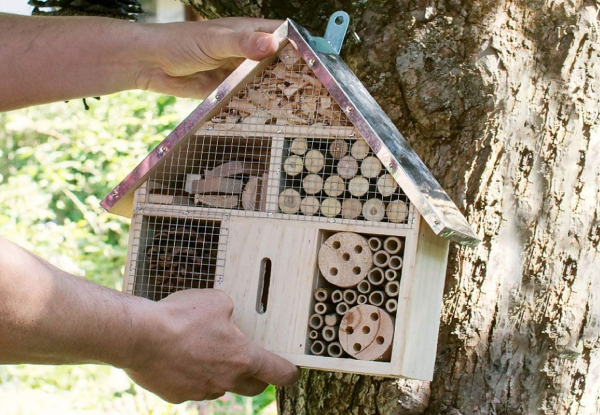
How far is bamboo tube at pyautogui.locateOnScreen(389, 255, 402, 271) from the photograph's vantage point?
1353 millimetres

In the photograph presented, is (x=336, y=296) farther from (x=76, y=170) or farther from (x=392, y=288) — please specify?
(x=76, y=170)

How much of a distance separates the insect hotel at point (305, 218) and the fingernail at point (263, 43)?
1.6 inches

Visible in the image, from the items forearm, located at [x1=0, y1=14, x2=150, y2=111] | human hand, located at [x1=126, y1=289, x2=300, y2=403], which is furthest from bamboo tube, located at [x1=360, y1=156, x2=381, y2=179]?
forearm, located at [x1=0, y1=14, x2=150, y2=111]

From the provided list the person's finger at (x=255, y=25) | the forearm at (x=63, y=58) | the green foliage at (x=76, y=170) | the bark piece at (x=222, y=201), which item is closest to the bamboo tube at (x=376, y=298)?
the bark piece at (x=222, y=201)

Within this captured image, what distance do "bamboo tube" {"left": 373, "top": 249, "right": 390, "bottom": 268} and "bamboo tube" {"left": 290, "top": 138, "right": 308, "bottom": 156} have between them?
230mm

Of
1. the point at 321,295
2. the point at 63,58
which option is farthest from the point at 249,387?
the point at 63,58

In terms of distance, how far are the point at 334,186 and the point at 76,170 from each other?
3.70 meters

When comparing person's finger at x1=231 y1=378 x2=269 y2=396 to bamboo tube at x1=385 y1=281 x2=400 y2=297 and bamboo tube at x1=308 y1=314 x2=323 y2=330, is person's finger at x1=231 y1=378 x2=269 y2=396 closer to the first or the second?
bamboo tube at x1=308 y1=314 x2=323 y2=330

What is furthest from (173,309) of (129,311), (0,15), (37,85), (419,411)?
(0,15)

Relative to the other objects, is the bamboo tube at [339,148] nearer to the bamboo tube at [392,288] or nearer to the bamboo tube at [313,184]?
the bamboo tube at [313,184]

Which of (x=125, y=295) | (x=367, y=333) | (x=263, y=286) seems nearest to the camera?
(x=125, y=295)

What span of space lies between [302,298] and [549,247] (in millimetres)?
588

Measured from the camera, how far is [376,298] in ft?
4.49

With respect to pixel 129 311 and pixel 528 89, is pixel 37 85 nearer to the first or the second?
pixel 129 311
